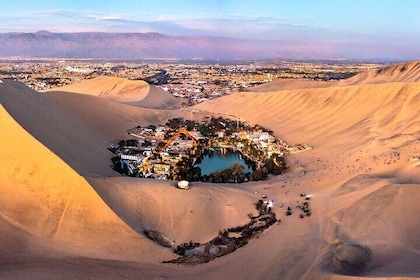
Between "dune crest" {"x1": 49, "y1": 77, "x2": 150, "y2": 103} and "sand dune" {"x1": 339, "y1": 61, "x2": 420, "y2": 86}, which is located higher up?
"sand dune" {"x1": 339, "y1": 61, "x2": 420, "y2": 86}

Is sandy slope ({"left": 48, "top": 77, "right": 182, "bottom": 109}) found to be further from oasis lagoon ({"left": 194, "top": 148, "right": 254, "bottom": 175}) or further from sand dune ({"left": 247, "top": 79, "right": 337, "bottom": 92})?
oasis lagoon ({"left": 194, "top": 148, "right": 254, "bottom": 175})

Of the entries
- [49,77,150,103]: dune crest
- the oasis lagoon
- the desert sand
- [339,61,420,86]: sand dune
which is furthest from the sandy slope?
the desert sand

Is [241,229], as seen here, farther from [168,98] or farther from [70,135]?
[168,98]

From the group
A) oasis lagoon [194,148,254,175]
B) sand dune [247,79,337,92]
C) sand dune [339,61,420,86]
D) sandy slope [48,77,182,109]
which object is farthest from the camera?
sand dune [247,79,337,92]

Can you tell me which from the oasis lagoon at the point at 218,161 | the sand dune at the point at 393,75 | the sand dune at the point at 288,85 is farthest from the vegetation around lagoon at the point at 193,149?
the sand dune at the point at 288,85

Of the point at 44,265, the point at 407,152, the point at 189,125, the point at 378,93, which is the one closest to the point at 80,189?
the point at 44,265

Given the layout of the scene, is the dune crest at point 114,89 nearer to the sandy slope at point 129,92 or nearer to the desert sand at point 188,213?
the sandy slope at point 129,92

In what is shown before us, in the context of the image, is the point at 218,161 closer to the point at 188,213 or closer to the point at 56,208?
the point at 188,213
